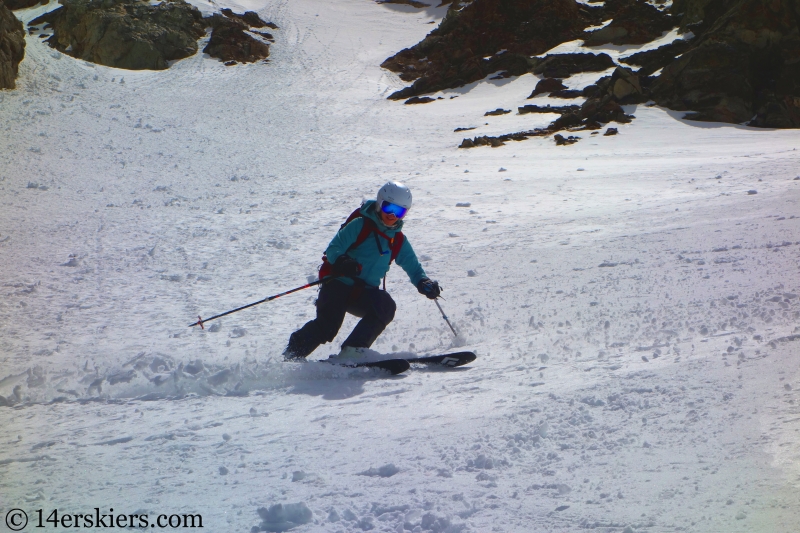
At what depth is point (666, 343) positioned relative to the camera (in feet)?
15.0

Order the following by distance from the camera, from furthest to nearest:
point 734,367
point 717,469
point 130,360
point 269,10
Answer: point 269,10 < point 130,360 < point 734,367 < point 717,469

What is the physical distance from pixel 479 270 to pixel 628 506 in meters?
5.20

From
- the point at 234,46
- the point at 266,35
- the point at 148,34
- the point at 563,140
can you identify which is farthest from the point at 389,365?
the point at 266,35

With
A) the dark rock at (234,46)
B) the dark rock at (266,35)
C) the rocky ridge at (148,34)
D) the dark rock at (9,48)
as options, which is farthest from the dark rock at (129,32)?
the dark rock at (9,48)

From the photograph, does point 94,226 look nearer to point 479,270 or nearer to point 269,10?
point 479,270

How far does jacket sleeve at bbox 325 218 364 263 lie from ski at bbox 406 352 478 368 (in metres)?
0.97

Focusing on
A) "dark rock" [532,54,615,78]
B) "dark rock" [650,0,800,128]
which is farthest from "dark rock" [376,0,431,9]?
"dark rock" [650,0,800,128]

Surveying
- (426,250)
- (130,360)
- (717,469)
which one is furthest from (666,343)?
(426,250)

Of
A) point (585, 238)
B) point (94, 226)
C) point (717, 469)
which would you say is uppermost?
point (717, 469)

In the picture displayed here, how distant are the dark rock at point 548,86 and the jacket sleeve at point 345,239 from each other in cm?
2259

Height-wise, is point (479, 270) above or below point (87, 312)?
above

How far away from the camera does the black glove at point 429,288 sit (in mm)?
5098

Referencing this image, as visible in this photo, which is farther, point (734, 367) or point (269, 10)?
point (269, 10)

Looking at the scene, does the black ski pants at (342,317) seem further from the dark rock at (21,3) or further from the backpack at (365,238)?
the dark rock at (21,3)
